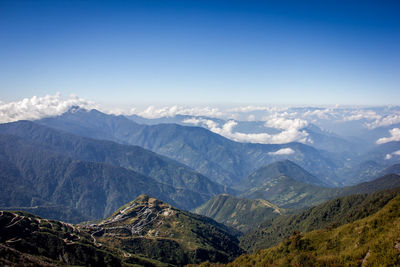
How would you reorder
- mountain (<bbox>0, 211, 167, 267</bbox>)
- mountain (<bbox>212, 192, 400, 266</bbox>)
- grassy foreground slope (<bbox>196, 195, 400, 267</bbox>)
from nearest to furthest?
grassy foreground slope (<bbox>196, 195, 400, 267</bbox>) → mountain (<bbox>212, 192, 400, 266</bbox>) → mountain (<bbox>0, 211, 167, 267</bbox>)

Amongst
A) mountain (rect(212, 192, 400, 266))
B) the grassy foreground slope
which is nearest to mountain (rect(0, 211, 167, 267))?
the grassy foreground slope

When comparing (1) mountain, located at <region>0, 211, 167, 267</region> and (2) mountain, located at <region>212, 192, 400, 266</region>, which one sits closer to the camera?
(2) mountain, located at <region>212, 192, 400, 266</region>

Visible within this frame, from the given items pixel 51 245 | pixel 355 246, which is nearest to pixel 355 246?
pixel 355 246

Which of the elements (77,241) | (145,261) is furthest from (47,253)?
(145,261)

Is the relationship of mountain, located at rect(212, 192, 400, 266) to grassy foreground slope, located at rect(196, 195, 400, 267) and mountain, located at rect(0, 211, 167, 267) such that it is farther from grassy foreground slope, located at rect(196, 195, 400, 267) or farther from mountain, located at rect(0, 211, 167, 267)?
mountain, located at rect(0, 211, 167, 267)

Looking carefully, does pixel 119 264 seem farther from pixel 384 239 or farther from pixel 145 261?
pixel 384 239

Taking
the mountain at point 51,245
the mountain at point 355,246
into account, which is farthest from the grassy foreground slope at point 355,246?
the mountain at point 51,245

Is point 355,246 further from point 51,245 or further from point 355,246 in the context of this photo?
point 51,245

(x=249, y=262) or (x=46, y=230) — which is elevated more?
(x=249, y=262)
